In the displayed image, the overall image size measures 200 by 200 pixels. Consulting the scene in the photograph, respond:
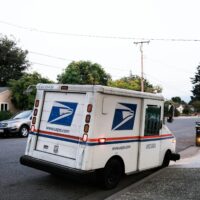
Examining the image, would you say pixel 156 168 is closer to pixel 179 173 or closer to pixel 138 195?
pixel 179 173

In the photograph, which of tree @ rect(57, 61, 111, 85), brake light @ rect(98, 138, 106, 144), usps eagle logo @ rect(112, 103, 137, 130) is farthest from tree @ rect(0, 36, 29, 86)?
brake light @ rect(98, 138, 106, 144)

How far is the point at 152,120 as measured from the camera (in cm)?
801

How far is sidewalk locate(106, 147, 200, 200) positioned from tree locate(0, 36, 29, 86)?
44413 millimetres

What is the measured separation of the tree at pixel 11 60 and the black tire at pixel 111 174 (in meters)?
44.7

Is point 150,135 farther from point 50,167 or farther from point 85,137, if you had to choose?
point 50,167

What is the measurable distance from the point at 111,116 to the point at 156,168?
324 cm

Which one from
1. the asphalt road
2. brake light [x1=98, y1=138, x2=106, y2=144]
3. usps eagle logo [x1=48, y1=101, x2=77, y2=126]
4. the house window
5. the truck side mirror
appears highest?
the house window

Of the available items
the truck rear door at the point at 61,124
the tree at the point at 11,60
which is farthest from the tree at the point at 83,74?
the truck rear door at the point at 61,124

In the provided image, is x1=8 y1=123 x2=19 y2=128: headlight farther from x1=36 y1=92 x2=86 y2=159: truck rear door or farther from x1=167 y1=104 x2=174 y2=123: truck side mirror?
x1=167 y1=104 x2=174 y2=123: truck side mirror

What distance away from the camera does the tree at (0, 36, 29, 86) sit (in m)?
48.6

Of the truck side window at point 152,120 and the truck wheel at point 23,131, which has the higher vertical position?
the truck side window at point 152,120

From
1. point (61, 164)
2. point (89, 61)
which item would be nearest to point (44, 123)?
point (61, 164)

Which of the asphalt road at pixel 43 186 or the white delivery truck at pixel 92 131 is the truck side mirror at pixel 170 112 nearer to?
the white delivery truck at pixel 92 131

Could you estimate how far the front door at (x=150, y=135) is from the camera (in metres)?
7.64
